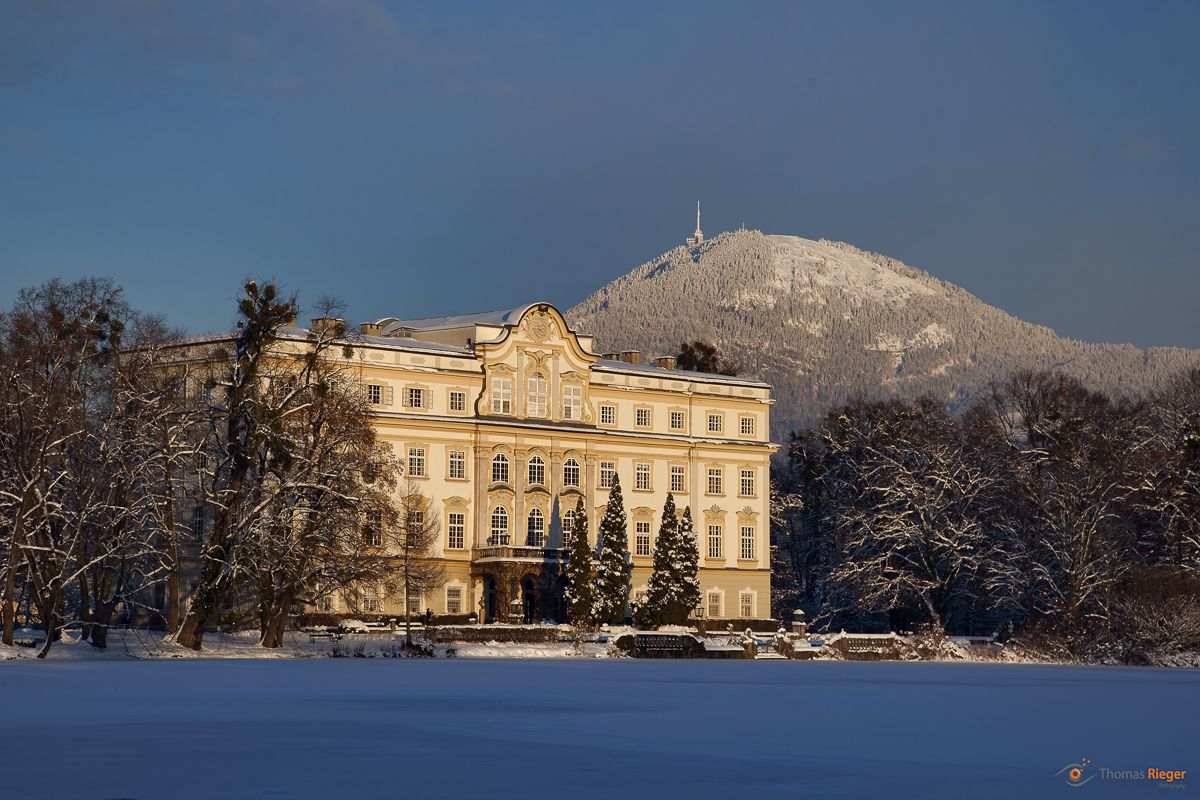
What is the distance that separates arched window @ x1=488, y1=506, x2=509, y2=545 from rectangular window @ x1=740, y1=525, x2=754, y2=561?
48.4 feet

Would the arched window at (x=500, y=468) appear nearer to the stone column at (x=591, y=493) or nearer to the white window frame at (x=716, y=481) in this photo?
the stone column at (x=591, y=493)

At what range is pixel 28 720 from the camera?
2259 centimetres

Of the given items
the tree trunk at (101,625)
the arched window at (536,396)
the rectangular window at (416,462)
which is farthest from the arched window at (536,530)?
the tree trunk at (101,625)

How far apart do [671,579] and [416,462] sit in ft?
42.0

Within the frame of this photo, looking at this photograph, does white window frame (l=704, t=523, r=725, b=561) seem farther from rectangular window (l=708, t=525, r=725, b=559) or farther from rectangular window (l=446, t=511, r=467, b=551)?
rectangular window (l=446, t=511, r=467, b=551)

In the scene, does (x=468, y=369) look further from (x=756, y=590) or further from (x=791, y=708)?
(x=791, y=708)

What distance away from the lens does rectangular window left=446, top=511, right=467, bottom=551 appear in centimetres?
7538

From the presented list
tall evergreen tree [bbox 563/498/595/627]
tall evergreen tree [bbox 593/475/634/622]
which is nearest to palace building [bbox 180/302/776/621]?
tall evergreen tree [bbox 563/498/595/627]

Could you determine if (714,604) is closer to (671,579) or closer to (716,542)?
(716,542)

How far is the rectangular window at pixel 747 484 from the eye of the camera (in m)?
86.9

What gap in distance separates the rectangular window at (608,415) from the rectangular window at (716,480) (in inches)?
248

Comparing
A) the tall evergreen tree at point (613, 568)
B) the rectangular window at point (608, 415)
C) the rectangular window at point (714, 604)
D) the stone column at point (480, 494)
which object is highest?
the rectangular window at point (608, 415)

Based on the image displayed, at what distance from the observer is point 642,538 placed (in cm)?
8256

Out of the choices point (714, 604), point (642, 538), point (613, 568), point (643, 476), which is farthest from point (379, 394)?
point (714, 604)
